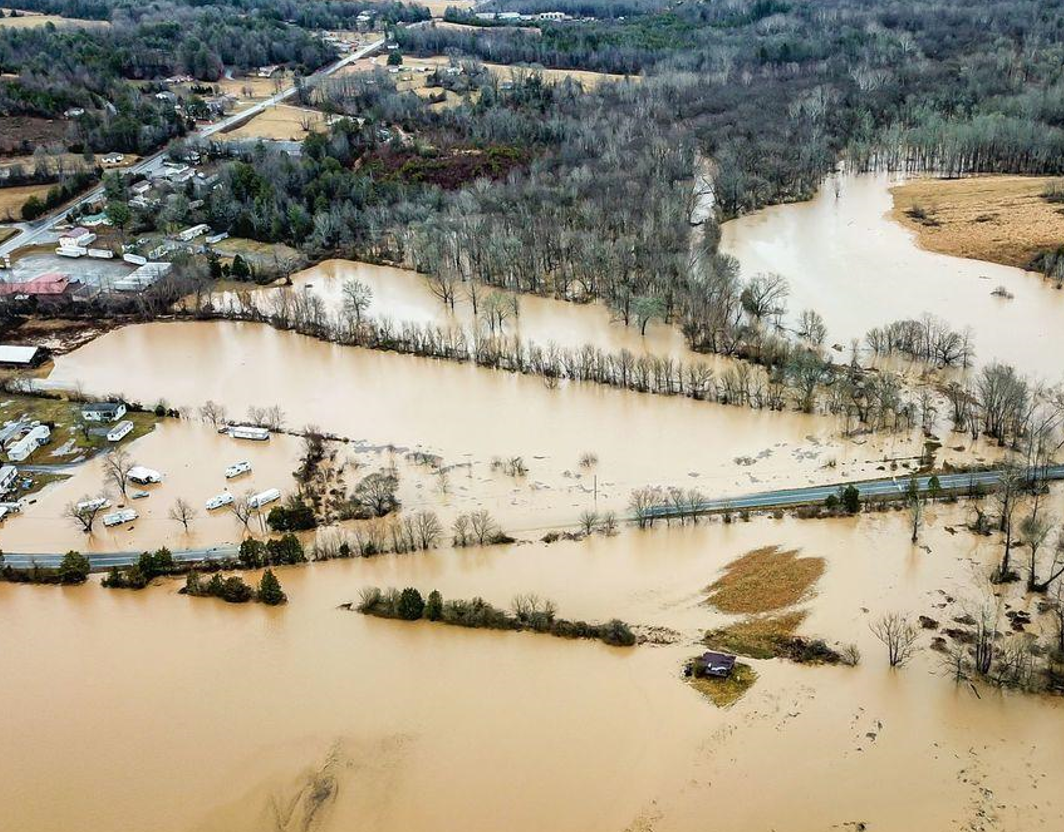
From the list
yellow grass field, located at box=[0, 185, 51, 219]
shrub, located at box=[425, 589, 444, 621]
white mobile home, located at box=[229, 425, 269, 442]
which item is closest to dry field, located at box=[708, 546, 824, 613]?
shrub, located at box=[425, 589, 444, 621]

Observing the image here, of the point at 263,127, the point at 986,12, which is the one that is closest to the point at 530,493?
the point at 263,127

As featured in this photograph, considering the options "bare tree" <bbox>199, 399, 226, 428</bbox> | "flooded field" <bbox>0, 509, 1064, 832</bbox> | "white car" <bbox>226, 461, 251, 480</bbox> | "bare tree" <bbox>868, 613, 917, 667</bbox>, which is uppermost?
"bare tree" <bbox>199, 399, 226, 428</bbox>

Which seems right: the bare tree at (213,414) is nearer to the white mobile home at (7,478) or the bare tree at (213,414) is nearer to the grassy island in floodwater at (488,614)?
the white mobile home at (7,478)

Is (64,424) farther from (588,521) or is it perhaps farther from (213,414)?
(588,521)

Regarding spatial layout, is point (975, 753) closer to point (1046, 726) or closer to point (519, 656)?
point (1046, 726)

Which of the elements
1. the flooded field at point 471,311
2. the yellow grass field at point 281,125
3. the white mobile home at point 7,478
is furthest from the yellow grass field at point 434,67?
the white mobile home at point 7,478

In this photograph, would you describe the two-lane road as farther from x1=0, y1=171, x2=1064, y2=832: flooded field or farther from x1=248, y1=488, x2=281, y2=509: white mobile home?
x1=248, y1=488, x2=281, y2=509: white mobile home

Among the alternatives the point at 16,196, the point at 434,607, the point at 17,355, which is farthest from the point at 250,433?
the point at 16,196
